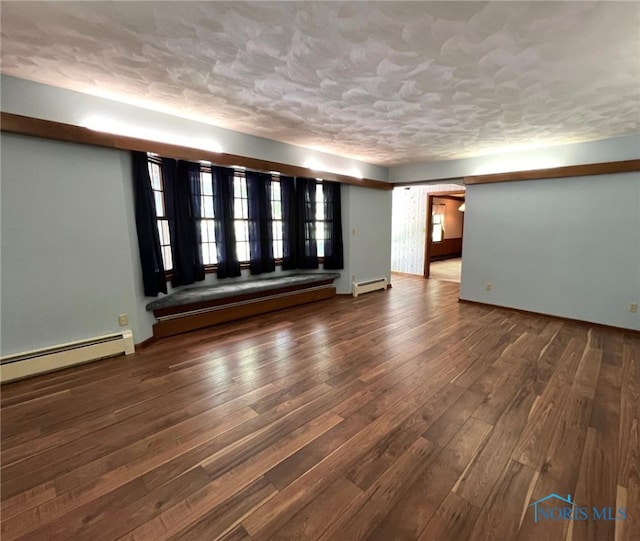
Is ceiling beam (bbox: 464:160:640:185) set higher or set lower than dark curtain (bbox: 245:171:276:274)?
higher

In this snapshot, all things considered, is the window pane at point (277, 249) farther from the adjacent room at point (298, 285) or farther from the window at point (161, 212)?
the window at point (161, 212)

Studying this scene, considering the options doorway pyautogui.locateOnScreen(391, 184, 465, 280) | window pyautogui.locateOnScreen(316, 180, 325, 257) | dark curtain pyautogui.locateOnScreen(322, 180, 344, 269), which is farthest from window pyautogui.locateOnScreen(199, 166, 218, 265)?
doorway pyautogui.locateOnScreen(391, 184, 465, 280)

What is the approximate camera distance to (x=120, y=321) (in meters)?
3.02

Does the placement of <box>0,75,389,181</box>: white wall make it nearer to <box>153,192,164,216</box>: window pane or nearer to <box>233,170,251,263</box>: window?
<box>233,170,251,263</box>: window

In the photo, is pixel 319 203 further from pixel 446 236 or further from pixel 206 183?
pixel 446 236

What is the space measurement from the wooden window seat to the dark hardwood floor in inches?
18.3

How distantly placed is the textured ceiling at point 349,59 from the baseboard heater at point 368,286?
2.96m

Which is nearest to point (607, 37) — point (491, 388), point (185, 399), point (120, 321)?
point (491, 388)

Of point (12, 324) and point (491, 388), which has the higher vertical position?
point (12, 324)

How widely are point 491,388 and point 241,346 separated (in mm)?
2480

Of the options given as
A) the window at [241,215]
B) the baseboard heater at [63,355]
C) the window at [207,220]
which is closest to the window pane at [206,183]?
the window at [207,220]

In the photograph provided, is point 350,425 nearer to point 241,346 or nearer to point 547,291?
point 241,346

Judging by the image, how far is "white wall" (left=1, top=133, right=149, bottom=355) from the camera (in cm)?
245

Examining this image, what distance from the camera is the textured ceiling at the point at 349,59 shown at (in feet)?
5.45
